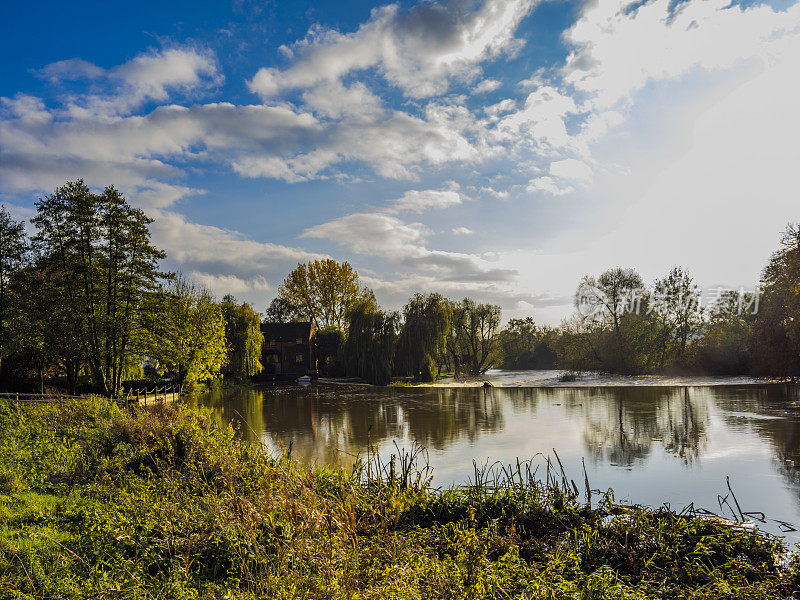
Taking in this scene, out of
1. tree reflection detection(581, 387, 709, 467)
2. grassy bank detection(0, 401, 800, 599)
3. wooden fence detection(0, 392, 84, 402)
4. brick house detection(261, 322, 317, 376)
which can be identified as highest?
brick house detection(261, 322, 317, 376)

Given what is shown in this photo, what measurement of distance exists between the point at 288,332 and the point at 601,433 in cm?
4195

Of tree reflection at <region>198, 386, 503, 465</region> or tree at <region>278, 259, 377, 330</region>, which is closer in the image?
tree reflection at <region>198, 386, 503, 465</region>

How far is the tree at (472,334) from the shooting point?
5231cm

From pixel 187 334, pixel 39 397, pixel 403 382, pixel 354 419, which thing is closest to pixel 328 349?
pixel 403 382

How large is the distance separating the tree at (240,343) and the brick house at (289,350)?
810cm

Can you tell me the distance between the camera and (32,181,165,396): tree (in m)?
20.2

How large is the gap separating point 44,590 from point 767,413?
74.3 ft

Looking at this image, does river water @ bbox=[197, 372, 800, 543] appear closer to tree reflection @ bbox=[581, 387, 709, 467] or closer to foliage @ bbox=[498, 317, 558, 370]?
tree reflection @ bbox=[581, 387, 709, 467]

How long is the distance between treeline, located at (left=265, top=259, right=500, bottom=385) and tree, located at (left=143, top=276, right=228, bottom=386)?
1182cm

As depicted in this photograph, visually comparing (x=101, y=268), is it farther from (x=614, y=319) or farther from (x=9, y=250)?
(x=614, y=319)

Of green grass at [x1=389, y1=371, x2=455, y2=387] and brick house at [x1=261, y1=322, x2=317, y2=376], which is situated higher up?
brick house at [x1=261, y1=322, x2=317, y2=376]

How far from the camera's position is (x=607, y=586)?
4711mm

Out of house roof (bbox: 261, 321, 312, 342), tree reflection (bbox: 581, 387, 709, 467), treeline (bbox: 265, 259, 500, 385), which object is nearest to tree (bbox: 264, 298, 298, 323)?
treeline (bbox: 265, 259, 500, 385)

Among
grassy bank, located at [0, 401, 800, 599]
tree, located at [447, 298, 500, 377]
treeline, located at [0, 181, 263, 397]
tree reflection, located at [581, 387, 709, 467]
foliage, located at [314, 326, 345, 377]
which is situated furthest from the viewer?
tree, located at [447, 298, 500, 377]
